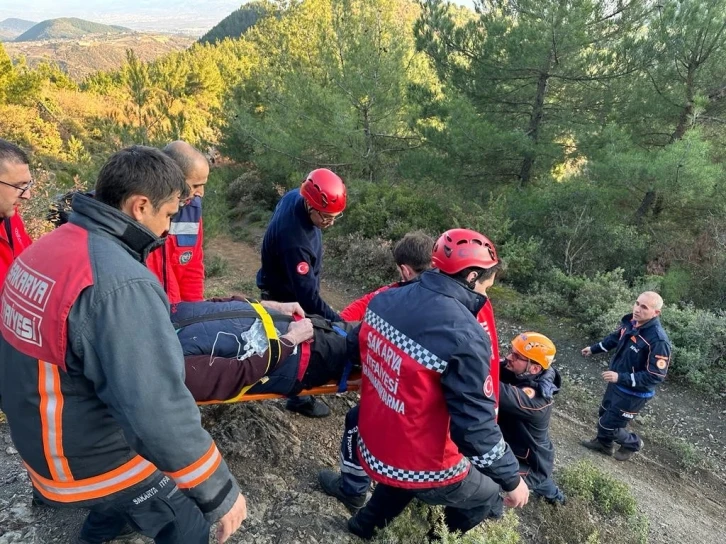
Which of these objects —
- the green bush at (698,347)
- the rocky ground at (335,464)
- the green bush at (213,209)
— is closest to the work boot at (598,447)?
the rocky ground at (335,464)

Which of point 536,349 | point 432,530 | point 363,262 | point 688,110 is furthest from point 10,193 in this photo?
point 688,110

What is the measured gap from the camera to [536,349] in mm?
3305

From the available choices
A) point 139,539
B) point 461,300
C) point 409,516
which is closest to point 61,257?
point 461,300

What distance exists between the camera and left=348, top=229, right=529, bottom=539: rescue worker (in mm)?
2152

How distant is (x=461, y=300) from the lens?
2.27 metres

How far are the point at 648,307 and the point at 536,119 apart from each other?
7.87 meters

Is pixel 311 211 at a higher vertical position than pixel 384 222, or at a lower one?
higher

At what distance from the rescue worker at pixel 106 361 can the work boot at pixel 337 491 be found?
1.43 m

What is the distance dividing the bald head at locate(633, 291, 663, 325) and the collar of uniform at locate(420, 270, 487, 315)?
3.28 metres

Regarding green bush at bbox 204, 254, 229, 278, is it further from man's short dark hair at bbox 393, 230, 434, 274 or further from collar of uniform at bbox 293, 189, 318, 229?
man's short dark hair at bbox 393, 230, 434, 274

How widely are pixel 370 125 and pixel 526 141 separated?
4.13m

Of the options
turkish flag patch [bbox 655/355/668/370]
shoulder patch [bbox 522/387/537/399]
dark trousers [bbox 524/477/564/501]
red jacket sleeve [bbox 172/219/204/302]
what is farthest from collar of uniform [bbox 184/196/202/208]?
turkish flag patch [bbox 655/355/668/370]

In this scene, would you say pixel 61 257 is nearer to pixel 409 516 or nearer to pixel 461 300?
pixel 461 300

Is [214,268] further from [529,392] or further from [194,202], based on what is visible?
[529,392]
